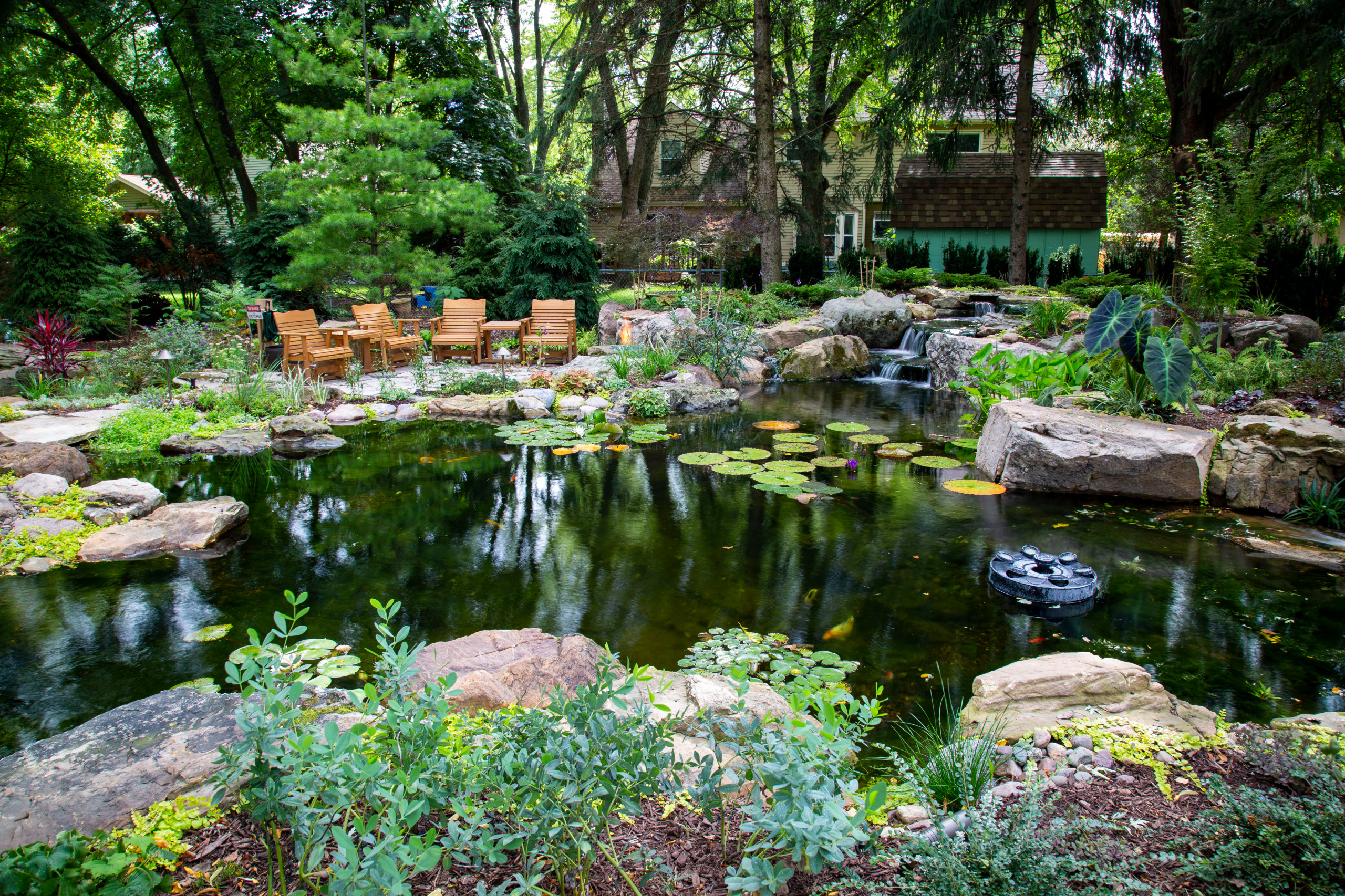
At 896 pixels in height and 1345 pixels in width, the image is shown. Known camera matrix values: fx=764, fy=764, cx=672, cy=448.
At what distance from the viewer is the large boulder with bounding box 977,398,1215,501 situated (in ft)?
19.6

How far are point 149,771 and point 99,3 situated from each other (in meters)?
21.0

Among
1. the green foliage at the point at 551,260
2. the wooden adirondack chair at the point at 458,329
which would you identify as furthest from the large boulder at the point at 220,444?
the green foliage at the point at 551,260

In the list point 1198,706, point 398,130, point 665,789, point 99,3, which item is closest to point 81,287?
point 398,130

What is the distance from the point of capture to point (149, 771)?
2.42 meters

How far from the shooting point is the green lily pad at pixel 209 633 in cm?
403

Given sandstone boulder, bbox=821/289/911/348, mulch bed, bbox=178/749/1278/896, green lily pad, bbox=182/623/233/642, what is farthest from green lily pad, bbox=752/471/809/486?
sandstone boulder, bbox=821/289/911/348

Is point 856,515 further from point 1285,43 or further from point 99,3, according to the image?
point 99,3

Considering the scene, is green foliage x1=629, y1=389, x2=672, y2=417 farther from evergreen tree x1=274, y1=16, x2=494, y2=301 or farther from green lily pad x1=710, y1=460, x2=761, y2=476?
evergreen tree x1=274, y1=16, x2=494, y2=301

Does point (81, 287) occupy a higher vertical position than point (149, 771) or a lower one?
higher

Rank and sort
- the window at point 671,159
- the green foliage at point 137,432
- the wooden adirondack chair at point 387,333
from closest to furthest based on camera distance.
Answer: the green foliage at point 137,432, the wooden adirondack chair at point 387,333, the window at point 671,159

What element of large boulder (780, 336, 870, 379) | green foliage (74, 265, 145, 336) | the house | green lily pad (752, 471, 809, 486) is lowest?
green lily pad (752, 471, 809, 486)

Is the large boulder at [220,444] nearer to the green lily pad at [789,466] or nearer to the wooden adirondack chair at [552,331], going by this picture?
the wooden adirondack chair at [552,331]

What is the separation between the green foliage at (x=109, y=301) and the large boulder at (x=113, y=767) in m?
12.8

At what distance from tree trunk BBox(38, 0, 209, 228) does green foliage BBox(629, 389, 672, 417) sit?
43.7 feet
